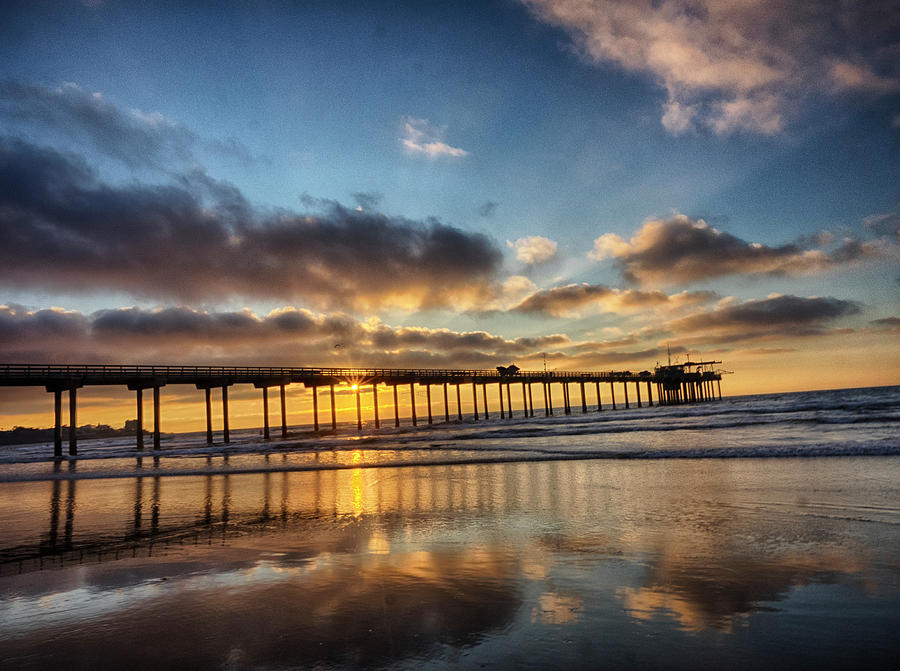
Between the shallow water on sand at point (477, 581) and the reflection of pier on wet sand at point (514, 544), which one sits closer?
the shallow water on sand at point (477, 581)

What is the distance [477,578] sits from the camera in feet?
14.8

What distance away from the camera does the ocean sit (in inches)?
119

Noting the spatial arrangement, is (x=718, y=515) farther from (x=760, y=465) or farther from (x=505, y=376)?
(x=505, y=376)

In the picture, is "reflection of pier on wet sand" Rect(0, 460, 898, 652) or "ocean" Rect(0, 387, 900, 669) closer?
"ocean" Rect(0, 387, 900, 669)

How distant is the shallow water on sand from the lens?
3023 mm

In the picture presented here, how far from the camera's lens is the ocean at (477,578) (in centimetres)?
303

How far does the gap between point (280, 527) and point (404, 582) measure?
3.79m

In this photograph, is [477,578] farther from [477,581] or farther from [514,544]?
[514,544]

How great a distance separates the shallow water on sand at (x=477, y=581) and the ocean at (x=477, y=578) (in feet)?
0.07

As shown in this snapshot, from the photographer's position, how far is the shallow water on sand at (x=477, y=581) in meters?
3.02

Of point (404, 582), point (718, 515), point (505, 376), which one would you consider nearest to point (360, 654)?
point (404, 582)

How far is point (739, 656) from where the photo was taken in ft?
9.07

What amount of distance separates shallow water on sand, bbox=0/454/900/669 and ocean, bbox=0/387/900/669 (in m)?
0.02

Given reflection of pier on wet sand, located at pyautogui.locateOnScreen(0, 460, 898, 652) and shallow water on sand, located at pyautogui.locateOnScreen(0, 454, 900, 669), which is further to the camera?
reflection of pier on wet sand, located at pyautogui.locateOnScreen(0, 460, 898, 652)
